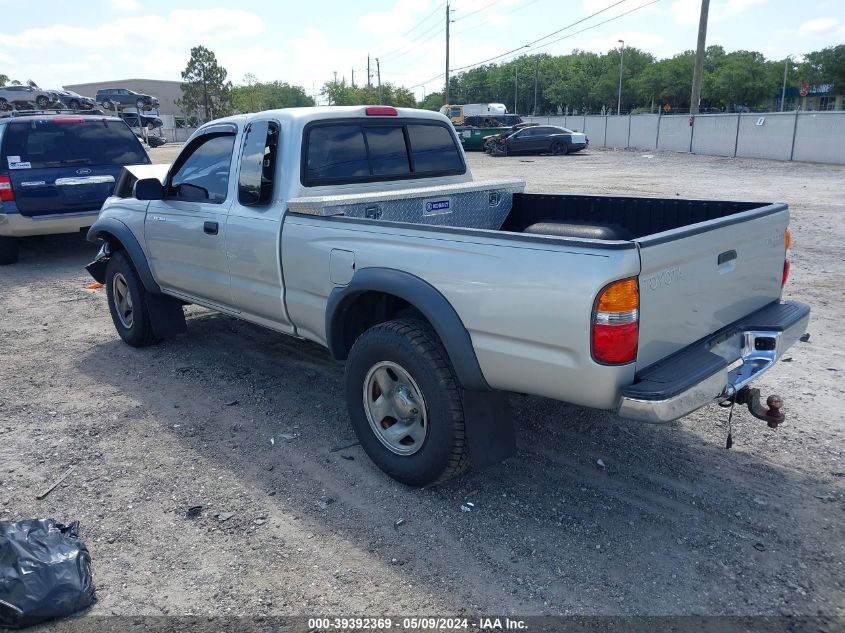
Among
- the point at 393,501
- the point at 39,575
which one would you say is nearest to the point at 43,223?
the point at 39,575

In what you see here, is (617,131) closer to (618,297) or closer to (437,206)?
(437,206)

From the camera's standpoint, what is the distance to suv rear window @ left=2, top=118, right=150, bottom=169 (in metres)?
9.44

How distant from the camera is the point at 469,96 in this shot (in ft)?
371

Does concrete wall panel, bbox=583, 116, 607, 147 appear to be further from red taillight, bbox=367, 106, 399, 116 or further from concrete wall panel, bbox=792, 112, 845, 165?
red taillight, bbox=367, 106, 399, 116

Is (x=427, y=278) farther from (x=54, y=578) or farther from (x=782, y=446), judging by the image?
(x=782, y=446)

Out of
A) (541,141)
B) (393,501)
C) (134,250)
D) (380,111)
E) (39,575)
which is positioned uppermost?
(380,111)

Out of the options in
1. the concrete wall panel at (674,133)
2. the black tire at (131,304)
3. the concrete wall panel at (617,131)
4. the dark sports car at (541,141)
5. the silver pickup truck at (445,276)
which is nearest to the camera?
the silver pickup truck at (445,276)

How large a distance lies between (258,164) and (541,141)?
31.1 metres

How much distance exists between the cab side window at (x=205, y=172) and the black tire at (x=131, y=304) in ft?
3.37

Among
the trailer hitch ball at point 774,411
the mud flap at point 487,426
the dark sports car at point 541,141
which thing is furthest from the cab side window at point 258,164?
the dark sports car at point 541,141

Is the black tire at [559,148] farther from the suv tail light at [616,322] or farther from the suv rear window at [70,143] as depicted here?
the suv tail light at [616,322]

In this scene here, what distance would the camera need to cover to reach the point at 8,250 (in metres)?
10.1

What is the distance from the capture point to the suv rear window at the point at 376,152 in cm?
466

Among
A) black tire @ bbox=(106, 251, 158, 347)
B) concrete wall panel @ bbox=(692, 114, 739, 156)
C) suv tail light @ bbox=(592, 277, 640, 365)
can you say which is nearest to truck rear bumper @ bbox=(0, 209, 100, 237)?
black tire @ bbox=(106, 251, 158, 347)
